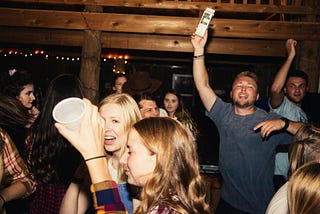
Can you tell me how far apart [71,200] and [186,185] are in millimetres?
833

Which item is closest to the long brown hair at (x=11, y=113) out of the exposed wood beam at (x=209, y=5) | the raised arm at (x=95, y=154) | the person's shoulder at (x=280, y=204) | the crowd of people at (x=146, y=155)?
the crowd of people at (x=146, y=155)

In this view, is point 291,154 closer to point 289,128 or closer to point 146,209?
point 289,128

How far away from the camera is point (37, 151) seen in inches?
91.1

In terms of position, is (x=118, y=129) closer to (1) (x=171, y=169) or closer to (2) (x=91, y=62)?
(1) (x=171, y=169)

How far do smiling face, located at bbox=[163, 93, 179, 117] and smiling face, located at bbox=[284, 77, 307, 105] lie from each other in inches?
82.4

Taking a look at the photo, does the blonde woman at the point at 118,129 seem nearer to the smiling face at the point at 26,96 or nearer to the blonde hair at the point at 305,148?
the blonde hair at the point at 305,148

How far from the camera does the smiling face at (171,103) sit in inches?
229

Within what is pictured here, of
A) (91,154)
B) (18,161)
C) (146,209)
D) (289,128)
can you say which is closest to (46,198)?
(18,161)

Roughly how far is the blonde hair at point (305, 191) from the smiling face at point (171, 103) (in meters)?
4.16

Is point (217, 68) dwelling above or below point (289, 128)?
above

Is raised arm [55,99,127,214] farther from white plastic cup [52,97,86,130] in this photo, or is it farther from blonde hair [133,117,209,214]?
blonde hair [133,117,209,214]

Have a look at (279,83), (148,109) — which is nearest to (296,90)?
(279,83)

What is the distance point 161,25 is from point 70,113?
5028 millimetres

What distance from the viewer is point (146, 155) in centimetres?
155
